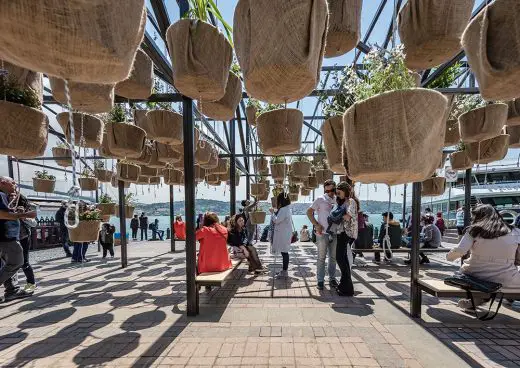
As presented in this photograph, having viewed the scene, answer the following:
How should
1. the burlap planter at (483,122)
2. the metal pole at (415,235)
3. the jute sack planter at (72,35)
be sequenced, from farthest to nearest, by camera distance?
the metal pole at (415,235)
the burlap planter at (483,122)
the jute sack planter at (72,35)

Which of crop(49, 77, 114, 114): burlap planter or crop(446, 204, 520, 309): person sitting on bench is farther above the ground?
crop(49, 77, 114, 114): burlap planter

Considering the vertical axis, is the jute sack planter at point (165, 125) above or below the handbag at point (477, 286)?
above

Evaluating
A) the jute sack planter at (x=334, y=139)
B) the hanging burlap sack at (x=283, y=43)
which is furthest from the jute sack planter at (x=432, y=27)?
the hanging burlap sack at (x=283, y=43)

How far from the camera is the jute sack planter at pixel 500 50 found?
3.34ft

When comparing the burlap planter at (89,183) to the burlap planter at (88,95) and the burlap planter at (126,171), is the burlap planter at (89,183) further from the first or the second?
the burlap planter at (88,95)

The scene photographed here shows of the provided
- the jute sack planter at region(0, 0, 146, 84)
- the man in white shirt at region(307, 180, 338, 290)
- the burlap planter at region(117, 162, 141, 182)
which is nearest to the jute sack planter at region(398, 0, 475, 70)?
the jute sack planter at region(0, 0, 146, 84)

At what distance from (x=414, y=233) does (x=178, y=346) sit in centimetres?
293

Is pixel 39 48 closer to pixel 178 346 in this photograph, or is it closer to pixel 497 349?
pixel 178 346

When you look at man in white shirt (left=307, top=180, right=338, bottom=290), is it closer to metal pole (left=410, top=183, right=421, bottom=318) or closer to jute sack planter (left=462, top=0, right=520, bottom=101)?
metal pole (left=410, top=183, right=421, bottom=318)

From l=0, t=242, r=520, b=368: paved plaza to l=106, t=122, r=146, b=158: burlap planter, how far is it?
1997mm

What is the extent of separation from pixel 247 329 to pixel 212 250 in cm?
130

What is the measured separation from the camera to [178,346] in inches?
103

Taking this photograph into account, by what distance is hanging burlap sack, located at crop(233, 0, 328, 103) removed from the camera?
1149 mm

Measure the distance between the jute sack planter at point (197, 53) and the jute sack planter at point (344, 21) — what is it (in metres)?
0.70
